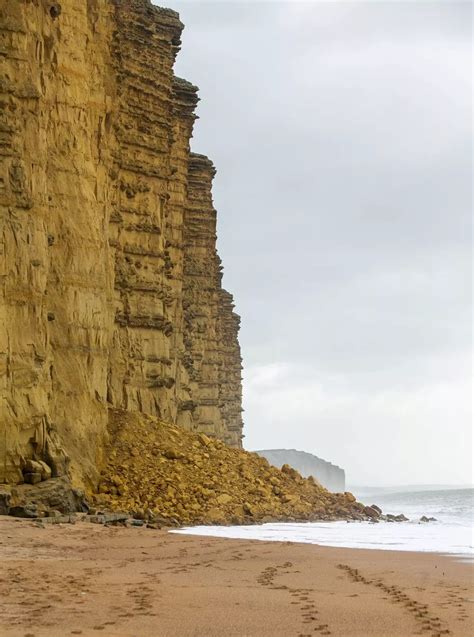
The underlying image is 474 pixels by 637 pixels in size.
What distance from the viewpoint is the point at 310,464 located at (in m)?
158

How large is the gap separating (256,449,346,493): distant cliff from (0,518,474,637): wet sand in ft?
464

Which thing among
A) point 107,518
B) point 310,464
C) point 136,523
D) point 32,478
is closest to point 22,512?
point 32,478

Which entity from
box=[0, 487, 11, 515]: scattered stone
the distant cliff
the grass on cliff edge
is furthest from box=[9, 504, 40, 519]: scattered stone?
the distant cliff

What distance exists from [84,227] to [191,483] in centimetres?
669

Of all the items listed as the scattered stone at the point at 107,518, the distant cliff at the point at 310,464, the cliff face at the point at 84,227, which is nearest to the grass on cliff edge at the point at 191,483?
the cliff face at the point at 84,227

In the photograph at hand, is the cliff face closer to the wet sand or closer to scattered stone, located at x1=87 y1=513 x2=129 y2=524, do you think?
scattered stone, located at x1=87 y1=513 x2=129 y2=524

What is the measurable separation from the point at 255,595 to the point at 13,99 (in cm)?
1374

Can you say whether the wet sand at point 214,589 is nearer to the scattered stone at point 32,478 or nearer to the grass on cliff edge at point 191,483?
the scattered stone at point 32,478

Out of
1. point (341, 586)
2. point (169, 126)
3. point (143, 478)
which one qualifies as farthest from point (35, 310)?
point (169, 126)

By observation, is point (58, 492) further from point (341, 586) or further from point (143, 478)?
point (341, 586)

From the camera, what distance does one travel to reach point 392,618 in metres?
9.02

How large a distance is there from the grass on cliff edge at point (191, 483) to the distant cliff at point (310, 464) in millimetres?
128710

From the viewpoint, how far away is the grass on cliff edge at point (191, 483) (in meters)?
23.2

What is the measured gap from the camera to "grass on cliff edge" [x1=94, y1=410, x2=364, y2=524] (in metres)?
23.2
